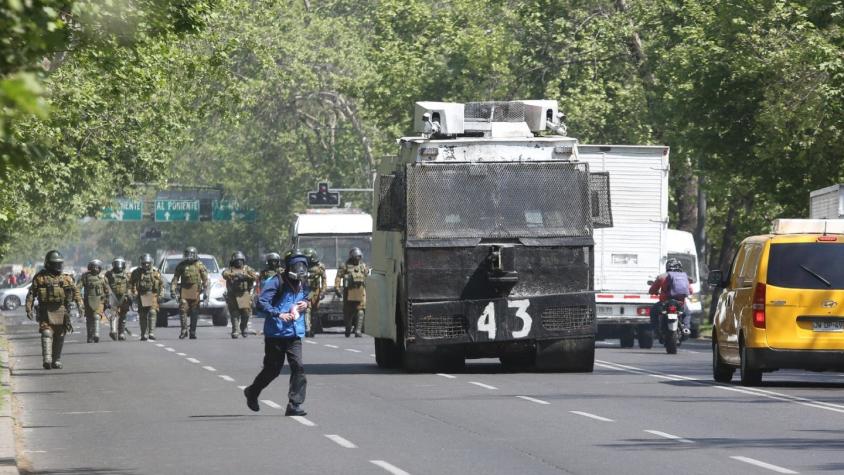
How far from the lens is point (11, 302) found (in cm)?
8600

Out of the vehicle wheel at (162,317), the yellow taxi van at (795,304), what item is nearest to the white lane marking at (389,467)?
the yellow taxi van at (795,304)

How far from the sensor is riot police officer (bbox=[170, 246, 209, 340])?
40.9m

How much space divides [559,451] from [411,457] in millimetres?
1214

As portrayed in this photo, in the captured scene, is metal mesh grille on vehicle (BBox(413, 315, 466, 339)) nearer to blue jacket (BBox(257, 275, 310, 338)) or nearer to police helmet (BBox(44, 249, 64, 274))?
blue jacket (BBox(257, 275, 310, 338))

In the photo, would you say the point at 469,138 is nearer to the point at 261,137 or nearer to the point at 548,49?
the point at 548,49

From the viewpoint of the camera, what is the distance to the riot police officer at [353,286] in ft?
133

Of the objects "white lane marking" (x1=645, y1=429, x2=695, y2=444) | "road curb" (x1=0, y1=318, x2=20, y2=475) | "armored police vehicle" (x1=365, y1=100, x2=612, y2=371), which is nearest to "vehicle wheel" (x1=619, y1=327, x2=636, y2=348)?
"armored police vehicle" (x1=365, y1=100, x2=612, y2=371)

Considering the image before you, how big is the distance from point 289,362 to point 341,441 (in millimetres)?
2708

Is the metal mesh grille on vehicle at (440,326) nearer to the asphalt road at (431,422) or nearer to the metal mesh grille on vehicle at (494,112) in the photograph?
the asphalt road at (431,422)

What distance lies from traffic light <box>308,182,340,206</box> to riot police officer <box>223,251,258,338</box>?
26.0 m

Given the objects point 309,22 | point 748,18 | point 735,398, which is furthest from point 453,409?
point 309,22

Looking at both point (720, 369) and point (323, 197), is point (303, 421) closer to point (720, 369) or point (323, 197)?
point (720, 369)

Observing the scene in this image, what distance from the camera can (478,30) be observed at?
59.9 metres

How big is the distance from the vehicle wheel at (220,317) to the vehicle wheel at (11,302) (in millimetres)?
33404
